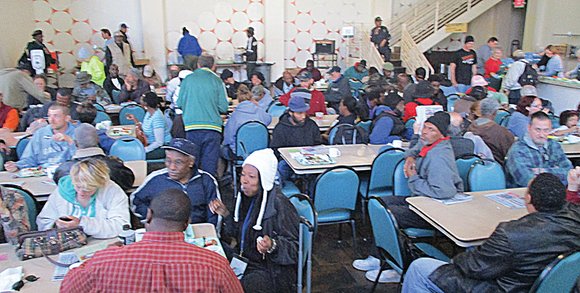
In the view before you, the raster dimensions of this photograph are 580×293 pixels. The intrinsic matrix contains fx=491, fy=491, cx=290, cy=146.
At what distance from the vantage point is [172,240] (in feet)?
6.85

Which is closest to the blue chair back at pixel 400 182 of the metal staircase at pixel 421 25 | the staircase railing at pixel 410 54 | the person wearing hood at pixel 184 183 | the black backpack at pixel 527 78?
the person wearing hood at pixel 184 183

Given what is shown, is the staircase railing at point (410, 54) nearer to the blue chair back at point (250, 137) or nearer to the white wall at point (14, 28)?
the blue chair back at point (250, 137)

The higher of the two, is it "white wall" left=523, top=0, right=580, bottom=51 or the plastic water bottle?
"white wall" left=523, top=0, right=580, bottom=51

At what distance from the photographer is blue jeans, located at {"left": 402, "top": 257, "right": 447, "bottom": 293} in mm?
3008

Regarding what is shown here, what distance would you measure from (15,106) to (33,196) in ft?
14.2

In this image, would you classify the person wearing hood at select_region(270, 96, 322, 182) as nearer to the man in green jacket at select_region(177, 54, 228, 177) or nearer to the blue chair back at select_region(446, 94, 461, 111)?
the man in green jacket at select_region(177, 54, 228, 177)

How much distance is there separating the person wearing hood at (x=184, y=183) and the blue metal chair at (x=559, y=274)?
6.83 ft

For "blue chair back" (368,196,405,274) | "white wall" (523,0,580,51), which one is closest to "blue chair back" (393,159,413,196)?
"blue chair back" (368,196,405,274)

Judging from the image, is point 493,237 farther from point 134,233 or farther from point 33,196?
point 33,196

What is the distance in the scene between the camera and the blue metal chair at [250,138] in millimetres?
5929

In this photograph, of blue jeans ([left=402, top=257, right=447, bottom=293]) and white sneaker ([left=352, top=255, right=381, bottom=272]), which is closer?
blue jeans ([left=402, top=257, right=447, bottom=293])

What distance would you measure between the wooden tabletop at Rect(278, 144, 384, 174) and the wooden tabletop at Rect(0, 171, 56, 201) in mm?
2075

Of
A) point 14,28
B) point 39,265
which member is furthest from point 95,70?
point 39,265

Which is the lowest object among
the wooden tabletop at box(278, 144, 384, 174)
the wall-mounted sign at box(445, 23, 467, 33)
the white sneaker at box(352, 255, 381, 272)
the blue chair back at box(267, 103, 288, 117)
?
the white sneaker at box(352, 255, 381, 272)
